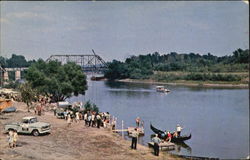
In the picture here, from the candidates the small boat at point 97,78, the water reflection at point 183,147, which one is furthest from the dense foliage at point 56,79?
the small boat at point 97,78

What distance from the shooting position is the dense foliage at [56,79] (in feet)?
124

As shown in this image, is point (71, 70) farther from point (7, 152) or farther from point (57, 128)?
point (7, 152)

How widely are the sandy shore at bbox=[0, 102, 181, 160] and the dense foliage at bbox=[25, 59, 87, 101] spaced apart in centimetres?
1814

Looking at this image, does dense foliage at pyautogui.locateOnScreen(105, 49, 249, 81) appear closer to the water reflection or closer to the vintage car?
the water reflection

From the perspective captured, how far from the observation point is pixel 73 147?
1562cm

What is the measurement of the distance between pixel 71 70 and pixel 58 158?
91.3 ft

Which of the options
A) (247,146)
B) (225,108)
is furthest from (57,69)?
(247,146)

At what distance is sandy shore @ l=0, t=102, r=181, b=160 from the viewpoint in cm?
1394

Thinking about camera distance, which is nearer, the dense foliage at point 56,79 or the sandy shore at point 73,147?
the sandy shore at point 73,147

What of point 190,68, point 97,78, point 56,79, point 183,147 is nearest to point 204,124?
point 183,147

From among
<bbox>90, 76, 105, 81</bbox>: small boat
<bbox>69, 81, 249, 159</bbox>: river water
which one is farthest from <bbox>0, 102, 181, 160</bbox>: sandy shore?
<bbox>90, 76, 105, 81</bbox>: small boat

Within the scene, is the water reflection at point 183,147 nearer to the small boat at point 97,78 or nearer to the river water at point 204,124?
the river water at point 204,124

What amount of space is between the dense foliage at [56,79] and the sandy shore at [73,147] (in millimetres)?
18144

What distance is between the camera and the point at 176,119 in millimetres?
33656
